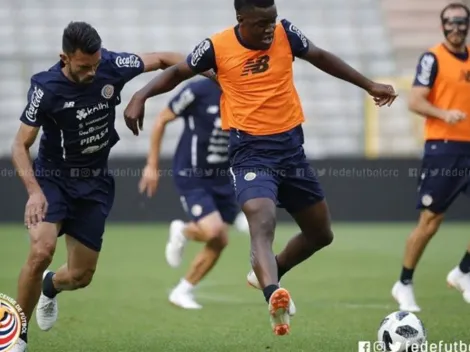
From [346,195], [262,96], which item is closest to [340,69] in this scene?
[262,96]

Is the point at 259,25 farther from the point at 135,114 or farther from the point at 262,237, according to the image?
the point at 262,237

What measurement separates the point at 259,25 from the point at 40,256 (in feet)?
7.35

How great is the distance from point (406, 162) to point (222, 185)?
8.55 metres

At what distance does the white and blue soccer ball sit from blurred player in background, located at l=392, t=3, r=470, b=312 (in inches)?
115

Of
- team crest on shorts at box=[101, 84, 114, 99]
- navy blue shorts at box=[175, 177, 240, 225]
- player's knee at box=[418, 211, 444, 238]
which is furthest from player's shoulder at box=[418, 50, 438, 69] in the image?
team crest on shorts at box=[101, 84, 114, 99]

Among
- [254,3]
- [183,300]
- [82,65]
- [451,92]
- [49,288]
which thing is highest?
[254,3]

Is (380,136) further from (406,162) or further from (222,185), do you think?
(222,185)

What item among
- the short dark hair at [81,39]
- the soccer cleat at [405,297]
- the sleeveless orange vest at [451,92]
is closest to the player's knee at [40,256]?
the short dark hair at [81,39]

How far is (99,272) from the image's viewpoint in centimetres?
1312

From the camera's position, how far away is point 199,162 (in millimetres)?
11172

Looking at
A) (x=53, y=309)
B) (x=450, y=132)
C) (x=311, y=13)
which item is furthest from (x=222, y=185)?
(x=311, y=13)

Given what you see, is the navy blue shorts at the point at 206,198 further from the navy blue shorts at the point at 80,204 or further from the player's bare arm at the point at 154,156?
the navy blue shorts at the point at 80,204

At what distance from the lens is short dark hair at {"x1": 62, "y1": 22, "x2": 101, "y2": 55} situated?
23.6 ft

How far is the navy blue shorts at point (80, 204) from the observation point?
306 inches
